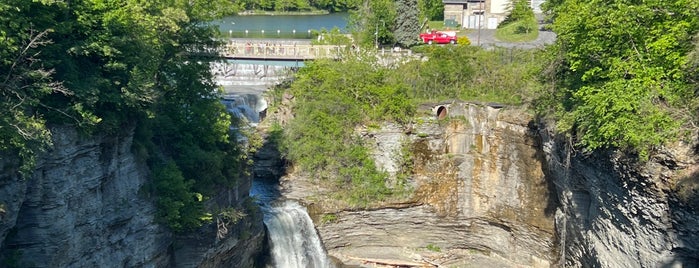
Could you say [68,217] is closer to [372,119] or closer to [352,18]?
[372,119]

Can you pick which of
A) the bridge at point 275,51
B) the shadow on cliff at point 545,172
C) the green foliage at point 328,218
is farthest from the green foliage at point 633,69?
the bridge at point 275,51

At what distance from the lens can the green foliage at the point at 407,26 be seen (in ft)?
151

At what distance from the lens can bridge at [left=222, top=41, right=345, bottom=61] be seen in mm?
41031

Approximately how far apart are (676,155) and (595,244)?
6058mm

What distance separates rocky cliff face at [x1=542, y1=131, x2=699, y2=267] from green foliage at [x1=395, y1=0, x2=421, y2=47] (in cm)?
2175

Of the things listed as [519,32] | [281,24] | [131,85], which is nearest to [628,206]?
[131,85]

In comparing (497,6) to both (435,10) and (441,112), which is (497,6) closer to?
(435,10)

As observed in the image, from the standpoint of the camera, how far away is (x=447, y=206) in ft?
102

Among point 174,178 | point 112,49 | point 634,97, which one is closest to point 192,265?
point 174,178

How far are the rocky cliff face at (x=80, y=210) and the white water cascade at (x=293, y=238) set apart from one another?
8093mm

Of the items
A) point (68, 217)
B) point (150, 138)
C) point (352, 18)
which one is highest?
→ point (352, 18)

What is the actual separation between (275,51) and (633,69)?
2650cm

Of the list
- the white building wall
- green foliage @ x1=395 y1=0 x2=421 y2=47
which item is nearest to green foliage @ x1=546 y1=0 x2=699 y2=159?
green foliage @ x1=395 y1=0 x2=421 y2=47

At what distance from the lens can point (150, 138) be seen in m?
20.8
